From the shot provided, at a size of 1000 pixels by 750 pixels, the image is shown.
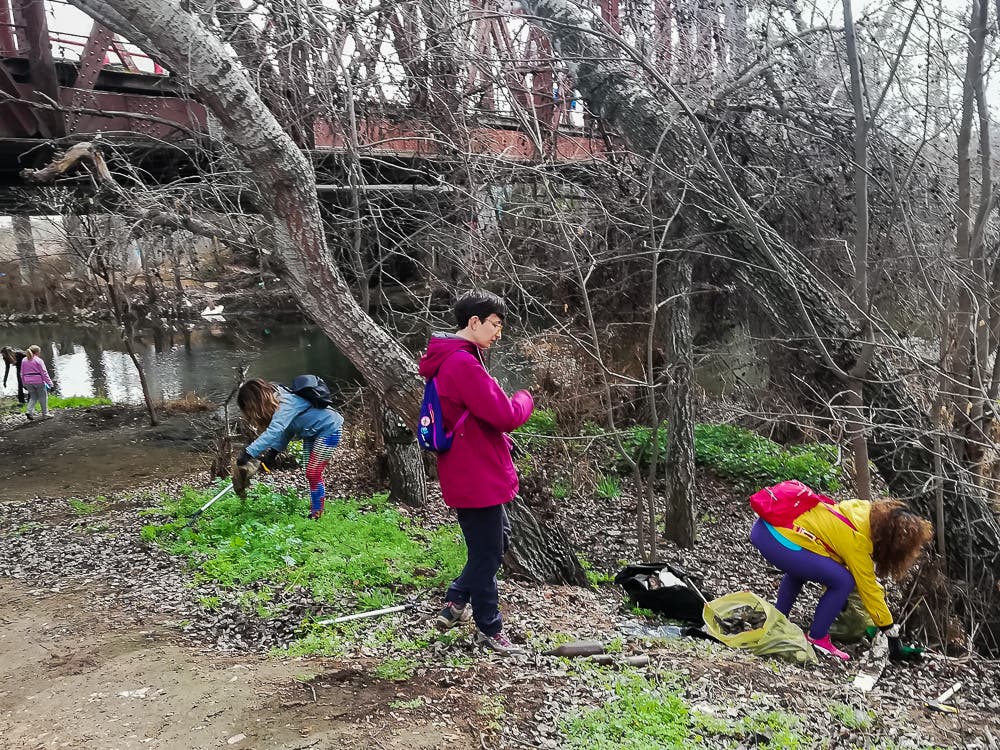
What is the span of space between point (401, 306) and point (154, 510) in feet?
19.0

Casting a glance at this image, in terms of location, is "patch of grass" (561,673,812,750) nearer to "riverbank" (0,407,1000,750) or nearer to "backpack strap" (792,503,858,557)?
"riverbank" (0,407,1000,750)

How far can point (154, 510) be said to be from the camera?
670 centimetres

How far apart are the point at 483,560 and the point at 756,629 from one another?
6.64 ft

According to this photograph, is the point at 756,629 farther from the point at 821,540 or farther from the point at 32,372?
the point at 32,372

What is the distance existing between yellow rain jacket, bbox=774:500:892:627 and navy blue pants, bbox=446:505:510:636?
6.80 feet

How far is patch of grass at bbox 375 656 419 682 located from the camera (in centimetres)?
349

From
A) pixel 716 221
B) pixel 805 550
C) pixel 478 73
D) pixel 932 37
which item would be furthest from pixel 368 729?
pixel 478 73

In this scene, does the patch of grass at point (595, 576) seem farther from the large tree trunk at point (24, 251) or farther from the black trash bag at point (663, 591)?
the large tree trunk at point (24, 251)

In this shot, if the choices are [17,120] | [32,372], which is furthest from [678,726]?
[32,372]

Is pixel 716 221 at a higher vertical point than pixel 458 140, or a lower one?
lower

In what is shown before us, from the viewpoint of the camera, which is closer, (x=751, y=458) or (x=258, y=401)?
(x=258, y=401)

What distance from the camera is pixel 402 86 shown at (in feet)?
25.3

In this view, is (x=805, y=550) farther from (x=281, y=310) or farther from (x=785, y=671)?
(x=281, y=310)

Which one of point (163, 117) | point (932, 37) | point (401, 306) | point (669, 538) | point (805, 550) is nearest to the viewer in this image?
point (805, 550)
